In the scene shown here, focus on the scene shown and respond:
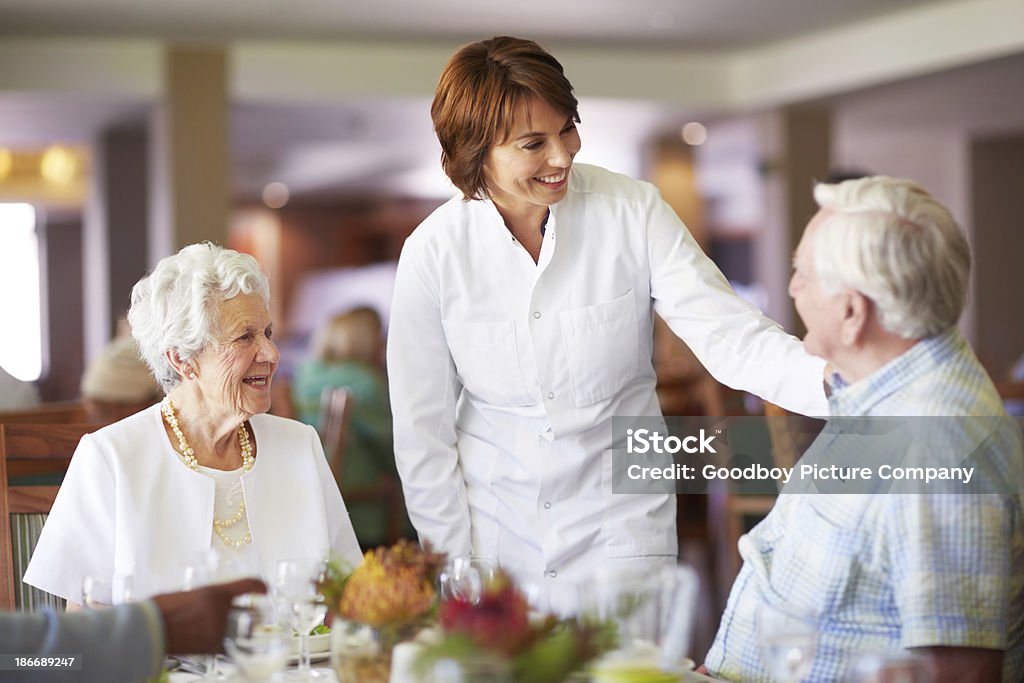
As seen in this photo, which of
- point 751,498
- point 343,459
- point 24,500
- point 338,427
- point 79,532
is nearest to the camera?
point 79,532

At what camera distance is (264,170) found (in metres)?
12.1

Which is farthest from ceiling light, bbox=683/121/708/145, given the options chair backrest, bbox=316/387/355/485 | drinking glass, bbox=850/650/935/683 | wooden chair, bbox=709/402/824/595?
drinking glass, bbox=850/650/935/683

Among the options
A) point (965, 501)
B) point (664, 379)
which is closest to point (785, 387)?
point (965, 501)

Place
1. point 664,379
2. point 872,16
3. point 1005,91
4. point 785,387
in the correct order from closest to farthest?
1. point 785,387
2. point 664,379
3. point 872,16
4. point 1005,91

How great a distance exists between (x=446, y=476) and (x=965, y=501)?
3.52 feet

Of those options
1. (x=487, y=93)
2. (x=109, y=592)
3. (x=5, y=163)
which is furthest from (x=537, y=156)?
(x=5, y=163)

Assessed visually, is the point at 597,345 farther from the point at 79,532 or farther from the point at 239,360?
the point at 79,532

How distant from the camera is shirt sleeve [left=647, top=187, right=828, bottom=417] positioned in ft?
6.54

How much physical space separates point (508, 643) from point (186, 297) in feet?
3.77

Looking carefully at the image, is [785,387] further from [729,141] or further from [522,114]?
[729,141]

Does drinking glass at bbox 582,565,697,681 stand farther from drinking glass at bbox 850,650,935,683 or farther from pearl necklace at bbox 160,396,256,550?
pearl necklace at bbox 160,396,256,550

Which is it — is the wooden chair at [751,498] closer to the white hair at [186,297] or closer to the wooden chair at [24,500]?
the white hair at [186,297]

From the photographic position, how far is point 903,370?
1483 mm

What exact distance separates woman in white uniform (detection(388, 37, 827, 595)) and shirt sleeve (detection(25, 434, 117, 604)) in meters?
0.54
